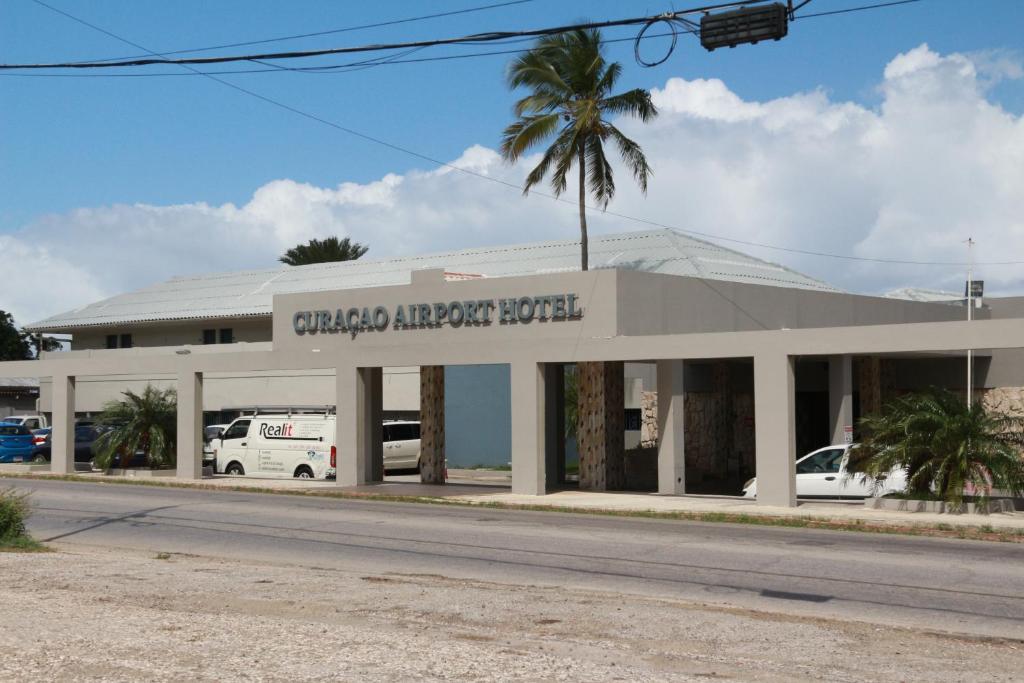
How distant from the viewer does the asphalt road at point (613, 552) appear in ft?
41.4

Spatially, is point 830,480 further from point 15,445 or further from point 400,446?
point 15,445

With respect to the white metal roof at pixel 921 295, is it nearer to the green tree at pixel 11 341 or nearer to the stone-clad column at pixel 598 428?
the stone-clad column at pixel 598 428

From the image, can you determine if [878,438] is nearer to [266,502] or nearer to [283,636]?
[266,502]

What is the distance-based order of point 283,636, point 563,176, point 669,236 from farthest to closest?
point 669,236 < point 563,176 < point 283,636

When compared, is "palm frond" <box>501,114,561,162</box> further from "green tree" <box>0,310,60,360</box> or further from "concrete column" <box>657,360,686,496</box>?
"green tree" <box>0,310,60,360</box>

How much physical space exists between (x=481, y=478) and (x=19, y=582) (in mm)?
25375

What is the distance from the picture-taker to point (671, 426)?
88.0 ft

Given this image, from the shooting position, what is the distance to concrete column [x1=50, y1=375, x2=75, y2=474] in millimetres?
37062

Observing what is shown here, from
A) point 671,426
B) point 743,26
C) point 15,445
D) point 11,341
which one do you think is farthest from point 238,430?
point 11,341

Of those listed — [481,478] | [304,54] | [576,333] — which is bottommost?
[481,478]

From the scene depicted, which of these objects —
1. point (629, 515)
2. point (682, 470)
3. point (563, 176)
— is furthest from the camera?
point (563, 176)

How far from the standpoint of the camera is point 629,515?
75.0 ft

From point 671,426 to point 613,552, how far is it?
34.0ft

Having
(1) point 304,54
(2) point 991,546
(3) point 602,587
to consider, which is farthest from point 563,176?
(3) point 602,587
